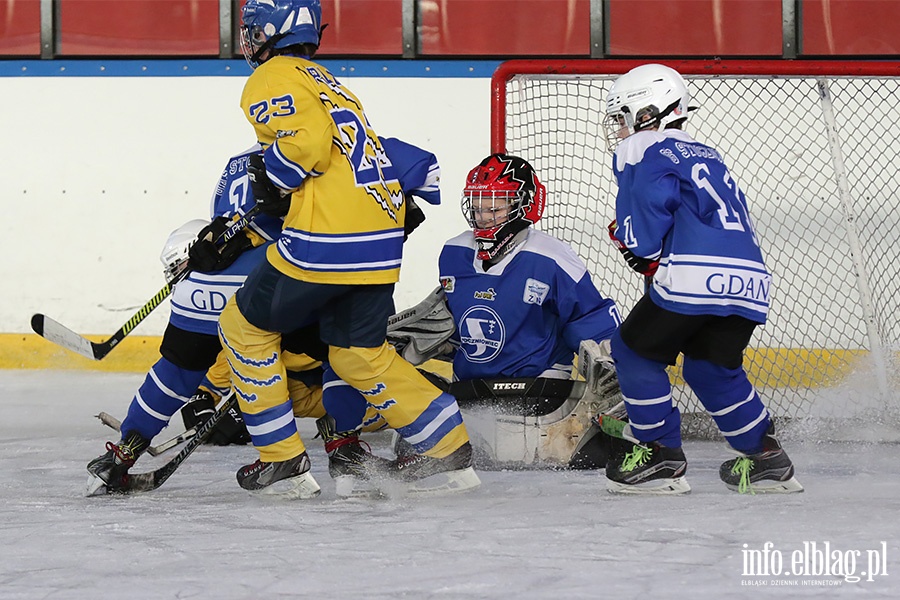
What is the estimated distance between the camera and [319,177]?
2814mm

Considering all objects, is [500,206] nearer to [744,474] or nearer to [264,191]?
[264,191]

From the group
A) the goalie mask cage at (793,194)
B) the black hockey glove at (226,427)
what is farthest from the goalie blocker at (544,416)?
the goalie mask cage at (793,194)

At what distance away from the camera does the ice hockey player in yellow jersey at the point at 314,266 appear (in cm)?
279

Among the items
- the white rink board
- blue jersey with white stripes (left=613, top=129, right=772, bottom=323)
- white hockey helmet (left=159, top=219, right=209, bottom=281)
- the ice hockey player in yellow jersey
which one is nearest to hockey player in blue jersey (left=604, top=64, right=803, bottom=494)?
blue jersey with white stripes (left=613, top=129, right=772, bottom=323)

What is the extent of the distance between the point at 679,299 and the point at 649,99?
507mm

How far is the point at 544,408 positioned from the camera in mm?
3404

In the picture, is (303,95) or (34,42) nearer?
(303,95)

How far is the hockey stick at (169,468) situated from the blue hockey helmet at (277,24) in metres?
0.88

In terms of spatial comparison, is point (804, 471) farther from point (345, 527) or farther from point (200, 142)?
point (200, 142)

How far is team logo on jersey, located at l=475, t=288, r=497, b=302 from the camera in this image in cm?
348

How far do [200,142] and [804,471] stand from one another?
3204 millimetres

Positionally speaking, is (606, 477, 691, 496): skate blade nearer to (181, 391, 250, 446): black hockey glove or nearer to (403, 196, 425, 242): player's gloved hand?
(403, 196, 425, 242): player's gloved hand

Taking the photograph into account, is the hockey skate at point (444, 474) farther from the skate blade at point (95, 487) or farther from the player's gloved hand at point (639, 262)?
the skate blade at point (95, 487)

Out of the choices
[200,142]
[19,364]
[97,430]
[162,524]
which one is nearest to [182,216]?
[200,142]
